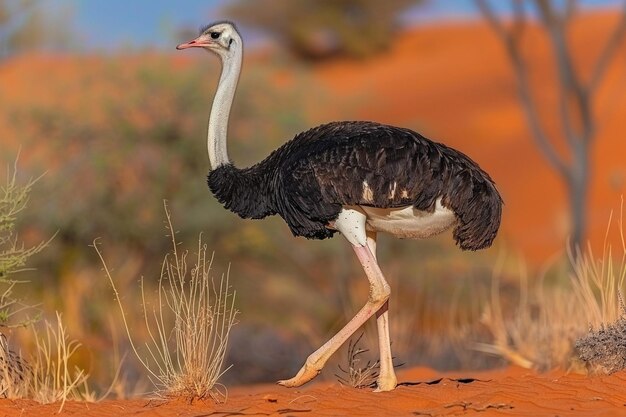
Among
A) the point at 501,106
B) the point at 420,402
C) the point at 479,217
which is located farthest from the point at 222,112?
the point at 501,106

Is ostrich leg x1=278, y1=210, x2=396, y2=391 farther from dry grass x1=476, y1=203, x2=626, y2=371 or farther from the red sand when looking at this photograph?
the red sand

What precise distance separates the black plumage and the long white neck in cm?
69

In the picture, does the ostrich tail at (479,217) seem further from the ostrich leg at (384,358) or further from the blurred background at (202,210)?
the blurred background at (202,210)

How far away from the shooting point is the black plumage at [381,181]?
6.86 metres

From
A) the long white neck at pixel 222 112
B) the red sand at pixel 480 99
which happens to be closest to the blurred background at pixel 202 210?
the red sand at pixel 480 99

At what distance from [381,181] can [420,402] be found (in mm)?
1156

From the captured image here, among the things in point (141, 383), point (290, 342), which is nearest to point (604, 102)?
point (290, 342)

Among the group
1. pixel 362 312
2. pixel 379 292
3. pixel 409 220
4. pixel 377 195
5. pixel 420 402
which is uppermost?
pixel 377 195

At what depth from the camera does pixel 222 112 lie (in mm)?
7879

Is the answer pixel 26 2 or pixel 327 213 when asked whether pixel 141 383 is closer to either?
pixel 327 213

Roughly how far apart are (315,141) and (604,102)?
25.8 metres

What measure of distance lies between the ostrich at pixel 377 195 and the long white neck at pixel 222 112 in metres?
0.61

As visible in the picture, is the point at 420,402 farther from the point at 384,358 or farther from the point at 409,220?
the point at 409,220

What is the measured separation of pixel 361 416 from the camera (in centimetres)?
615
